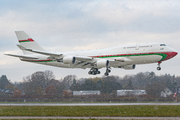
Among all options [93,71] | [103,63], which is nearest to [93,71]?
[93,71]

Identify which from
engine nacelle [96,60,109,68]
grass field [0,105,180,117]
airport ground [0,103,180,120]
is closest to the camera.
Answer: airport ground [0,103,180,120]

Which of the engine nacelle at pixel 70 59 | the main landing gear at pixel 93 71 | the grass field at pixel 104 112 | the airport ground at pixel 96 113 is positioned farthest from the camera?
the main landing gear at pixel 93 71

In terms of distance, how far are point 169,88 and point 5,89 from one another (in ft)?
182

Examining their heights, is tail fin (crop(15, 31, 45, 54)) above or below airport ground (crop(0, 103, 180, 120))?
above

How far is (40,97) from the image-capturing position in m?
68.4

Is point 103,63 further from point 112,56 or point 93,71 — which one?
point 93,71

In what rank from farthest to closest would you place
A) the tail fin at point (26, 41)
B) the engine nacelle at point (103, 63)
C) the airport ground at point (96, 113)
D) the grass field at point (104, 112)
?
the tail fin at point (26, 41), the engine nacelle at point (103, 63), the grass field at point (104, 112), the airport ground at point (96, 113)

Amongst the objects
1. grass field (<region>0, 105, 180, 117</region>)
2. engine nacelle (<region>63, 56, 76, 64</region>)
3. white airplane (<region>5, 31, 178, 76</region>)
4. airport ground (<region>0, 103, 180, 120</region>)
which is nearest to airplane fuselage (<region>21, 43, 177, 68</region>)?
white airplane (<region>5, 31, 178, 76</region>)

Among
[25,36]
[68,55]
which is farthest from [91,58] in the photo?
[25,36]

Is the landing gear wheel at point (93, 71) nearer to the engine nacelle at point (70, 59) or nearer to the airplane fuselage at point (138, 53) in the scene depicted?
the airplane fuselage at point (138, 53)

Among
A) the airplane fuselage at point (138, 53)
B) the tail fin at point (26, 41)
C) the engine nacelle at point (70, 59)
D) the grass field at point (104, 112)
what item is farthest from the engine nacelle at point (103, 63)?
the tail fin at point (26, 41)

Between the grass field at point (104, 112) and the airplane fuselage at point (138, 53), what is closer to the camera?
the grass field at point (104, 112)

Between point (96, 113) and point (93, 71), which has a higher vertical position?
point (93, 71)

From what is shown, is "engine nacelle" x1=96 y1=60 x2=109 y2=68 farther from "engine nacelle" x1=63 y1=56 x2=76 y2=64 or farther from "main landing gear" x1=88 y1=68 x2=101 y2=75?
"main landing gear" x1=88 y1=68 x2=101 y2=75
